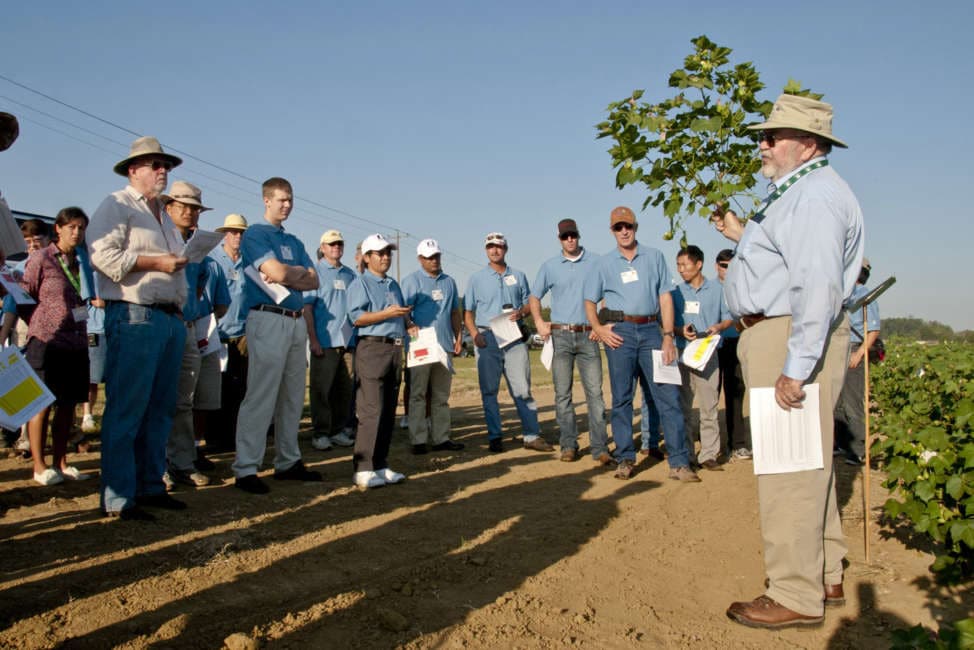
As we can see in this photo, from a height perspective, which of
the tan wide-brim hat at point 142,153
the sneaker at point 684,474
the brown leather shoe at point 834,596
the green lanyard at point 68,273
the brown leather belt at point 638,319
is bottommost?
the brown leather shoe at point 834,596

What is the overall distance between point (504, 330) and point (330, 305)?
82.2 inches

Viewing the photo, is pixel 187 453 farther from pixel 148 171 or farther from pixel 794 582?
pixel 794 582

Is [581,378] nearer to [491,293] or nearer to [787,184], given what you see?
[491,293]

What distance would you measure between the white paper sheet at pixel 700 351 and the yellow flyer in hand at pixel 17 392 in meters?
5.08

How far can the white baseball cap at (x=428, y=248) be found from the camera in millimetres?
8273

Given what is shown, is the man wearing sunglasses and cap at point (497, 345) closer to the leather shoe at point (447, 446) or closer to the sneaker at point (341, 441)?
the leather shoe at point (447, 446)

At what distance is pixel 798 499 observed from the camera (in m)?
3.51

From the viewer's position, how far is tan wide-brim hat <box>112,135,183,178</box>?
16.3 feet

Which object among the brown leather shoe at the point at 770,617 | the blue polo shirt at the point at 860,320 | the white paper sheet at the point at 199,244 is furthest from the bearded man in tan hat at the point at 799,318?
the blue polo shirt at the point at 860,320

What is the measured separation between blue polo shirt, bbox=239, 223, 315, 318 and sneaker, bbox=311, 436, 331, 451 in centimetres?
276

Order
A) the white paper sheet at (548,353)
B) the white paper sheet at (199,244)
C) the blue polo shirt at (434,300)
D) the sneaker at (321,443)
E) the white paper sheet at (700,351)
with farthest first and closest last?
the sneaker at (321,443), the blue polo shirt at (434,300), the white paper sheet at (548,353), the white paper sheet at (700,351), the white paper sheet at (199,244)

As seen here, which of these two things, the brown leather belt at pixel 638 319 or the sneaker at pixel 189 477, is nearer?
the sneaker at pixel 189 477

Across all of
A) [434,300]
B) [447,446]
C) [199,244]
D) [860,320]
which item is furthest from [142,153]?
[860,320]

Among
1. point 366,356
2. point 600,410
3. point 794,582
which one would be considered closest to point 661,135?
point 794,582
